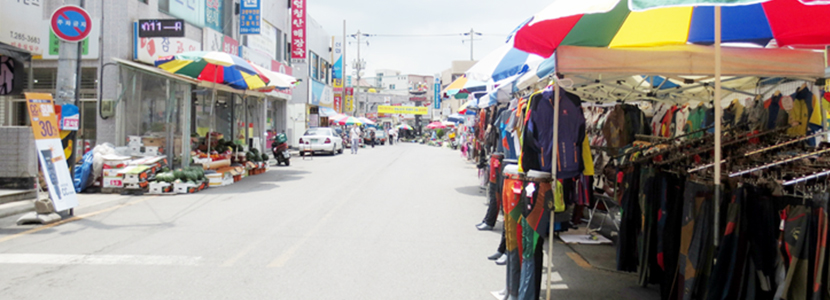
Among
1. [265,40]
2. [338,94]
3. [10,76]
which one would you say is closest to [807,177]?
[10,76]

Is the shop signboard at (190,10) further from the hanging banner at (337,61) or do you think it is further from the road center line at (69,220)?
the hanging banner at (337,61)

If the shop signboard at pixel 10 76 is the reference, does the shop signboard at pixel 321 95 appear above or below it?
above

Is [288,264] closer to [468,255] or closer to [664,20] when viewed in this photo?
[468,255]

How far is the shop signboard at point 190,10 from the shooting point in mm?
15379

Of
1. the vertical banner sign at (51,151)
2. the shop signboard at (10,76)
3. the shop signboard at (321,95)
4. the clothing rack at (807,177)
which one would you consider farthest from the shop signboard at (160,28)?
the shop signboard at (321,95)

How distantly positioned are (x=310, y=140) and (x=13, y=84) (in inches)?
625

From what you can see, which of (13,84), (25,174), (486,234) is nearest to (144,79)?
(13,84)

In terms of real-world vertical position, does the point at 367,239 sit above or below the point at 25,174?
below

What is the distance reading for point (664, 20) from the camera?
5156 mm

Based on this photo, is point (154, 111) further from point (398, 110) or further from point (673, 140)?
point (398, 110)

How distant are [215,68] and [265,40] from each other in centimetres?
1108

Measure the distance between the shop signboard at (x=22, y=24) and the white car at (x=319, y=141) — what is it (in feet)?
47.2

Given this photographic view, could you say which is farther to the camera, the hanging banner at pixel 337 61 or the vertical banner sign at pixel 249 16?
the hanging banner at pixel 337 61

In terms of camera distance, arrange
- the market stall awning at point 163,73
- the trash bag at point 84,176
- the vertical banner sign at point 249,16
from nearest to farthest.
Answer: the trash bag at point 84,176 < the market stall awning at point 163,73 < the vertical banner sign at point 249,16
